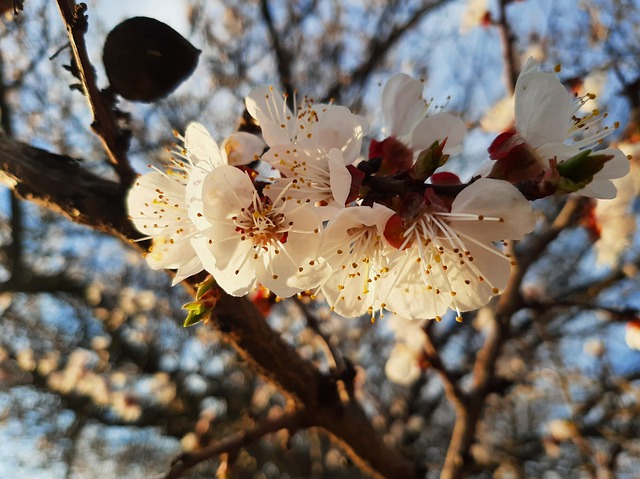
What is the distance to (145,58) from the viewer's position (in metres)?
0.90

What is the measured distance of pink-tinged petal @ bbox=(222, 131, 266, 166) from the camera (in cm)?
85

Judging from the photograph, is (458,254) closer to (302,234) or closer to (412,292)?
(412,292)

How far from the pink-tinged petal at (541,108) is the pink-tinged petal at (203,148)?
51 cm

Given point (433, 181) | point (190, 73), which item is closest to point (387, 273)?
point (433, 181)

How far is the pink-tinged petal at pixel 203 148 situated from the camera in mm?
835

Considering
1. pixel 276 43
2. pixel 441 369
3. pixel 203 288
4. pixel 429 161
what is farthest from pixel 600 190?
pixel 276 43

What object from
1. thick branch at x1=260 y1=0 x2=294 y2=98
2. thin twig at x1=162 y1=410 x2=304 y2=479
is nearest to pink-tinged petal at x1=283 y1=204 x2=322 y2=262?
thin twig at x1=162 y1=410 x2=304 y2=479

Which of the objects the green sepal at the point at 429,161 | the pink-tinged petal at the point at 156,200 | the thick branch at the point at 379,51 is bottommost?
the green sepal at the point at 429,161

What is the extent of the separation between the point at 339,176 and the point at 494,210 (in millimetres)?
230

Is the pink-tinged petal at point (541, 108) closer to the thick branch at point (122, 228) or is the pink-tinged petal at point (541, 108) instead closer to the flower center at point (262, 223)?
the flower center at point (262, 223)

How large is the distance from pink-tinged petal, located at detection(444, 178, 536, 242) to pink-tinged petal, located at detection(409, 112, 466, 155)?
0.24 meters

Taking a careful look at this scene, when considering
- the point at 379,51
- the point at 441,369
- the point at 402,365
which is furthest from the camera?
the point at 379,51

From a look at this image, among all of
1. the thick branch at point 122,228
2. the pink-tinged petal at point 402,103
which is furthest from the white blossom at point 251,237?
A: the pink-tinged petal at point 402,103

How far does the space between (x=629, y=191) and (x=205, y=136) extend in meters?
1.97
